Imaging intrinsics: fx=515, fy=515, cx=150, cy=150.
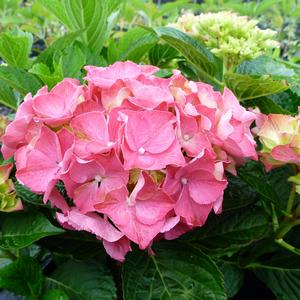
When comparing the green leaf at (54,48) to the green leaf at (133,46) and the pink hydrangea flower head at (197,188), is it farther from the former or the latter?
the pink hydrangea flower head at (197,188)

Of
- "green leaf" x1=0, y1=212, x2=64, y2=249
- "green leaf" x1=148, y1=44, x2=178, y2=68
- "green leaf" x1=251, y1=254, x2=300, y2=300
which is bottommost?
"green leaf" x1=251, y1=254, x2=300, y2=300

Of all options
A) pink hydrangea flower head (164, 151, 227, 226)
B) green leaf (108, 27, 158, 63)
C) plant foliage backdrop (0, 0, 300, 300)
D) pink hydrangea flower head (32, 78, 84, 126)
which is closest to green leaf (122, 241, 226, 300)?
plant foliage backdrop (0, 0, 300, 300)

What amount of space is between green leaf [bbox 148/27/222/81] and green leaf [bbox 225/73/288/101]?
6cm

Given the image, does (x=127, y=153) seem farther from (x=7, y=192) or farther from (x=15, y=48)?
(x=15, y=48)

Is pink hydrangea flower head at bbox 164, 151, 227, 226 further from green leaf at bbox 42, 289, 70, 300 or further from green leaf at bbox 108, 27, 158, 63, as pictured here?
green leaf at bbox 108, 27, 158, 63

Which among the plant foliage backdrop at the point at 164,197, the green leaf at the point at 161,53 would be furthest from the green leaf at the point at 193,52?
the green leaf at the point at 161,53

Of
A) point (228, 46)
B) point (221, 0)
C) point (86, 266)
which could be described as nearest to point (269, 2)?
point (221, 0)

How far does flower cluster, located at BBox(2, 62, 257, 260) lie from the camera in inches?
23.9

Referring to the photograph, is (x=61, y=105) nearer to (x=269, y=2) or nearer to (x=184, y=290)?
(x=184, y=290)

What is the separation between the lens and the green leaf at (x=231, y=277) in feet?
2.90

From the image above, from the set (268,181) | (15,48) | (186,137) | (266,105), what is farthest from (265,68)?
(15,48)

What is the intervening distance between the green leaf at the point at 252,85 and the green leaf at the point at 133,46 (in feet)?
0.59

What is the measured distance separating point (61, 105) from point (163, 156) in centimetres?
16

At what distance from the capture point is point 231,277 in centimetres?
90
